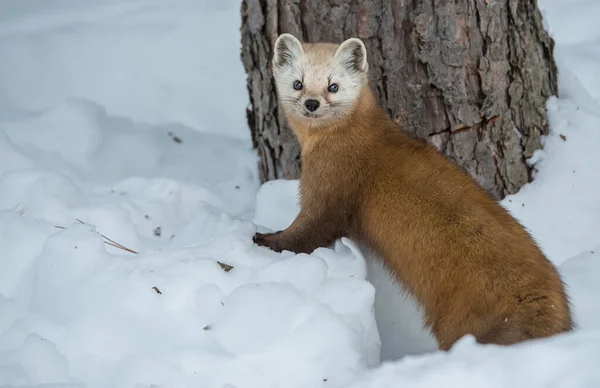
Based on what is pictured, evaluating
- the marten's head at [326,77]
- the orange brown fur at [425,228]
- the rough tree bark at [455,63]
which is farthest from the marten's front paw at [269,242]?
the rough tree bark at [455,63]

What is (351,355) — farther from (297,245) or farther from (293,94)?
(293,94)

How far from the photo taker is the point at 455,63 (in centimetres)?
417

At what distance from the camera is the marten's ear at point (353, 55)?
3916 mm

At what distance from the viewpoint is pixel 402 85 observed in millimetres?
4281

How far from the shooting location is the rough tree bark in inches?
163

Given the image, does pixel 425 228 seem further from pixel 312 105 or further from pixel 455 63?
pixel 455 63

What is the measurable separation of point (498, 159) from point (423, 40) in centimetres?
77

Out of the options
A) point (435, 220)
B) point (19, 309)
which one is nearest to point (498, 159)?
point (435, 220)

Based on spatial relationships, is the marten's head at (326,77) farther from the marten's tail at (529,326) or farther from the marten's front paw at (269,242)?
the marten's tail at (529,326)

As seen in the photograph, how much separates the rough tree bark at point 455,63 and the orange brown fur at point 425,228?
31 centimetres

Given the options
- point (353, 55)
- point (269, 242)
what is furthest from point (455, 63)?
point (269, 242)

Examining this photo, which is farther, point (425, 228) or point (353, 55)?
point (353, 55)

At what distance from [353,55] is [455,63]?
571mm

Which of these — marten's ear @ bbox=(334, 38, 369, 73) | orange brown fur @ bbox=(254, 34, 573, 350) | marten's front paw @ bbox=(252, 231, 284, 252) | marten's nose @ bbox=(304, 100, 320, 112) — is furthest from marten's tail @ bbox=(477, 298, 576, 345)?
marten's ear @ bbox=(334, 38, 369, 73)
